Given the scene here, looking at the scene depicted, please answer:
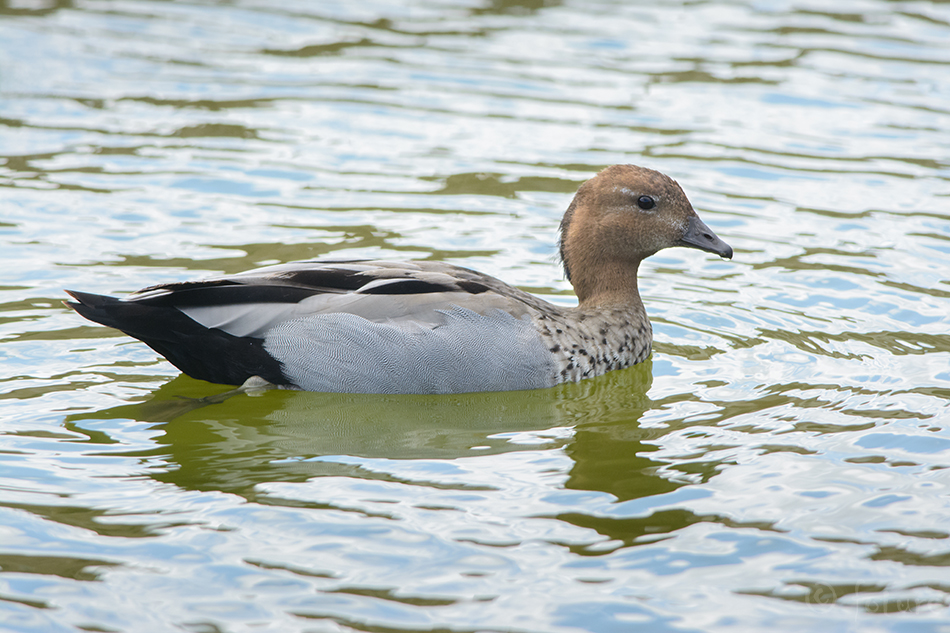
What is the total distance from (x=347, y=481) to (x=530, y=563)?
1223 mm

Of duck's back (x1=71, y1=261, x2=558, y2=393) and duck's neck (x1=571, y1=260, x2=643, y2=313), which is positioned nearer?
duck's back (x1=71, y1=261, x2=558, y2=393)

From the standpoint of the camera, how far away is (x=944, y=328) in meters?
7.94

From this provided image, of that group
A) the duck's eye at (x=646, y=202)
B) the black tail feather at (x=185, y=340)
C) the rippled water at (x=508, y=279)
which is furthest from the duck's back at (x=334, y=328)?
the duck's eye at (x=646, y=202)

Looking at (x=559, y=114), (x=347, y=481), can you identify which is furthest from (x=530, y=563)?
(x=559, y=114)

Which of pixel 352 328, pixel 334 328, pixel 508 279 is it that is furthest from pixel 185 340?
pixel 508 279

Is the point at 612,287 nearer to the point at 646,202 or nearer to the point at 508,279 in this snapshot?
the point at 646,202

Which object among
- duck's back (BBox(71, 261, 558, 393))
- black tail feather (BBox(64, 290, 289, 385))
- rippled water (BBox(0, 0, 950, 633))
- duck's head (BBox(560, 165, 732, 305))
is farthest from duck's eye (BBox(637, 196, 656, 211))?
black tail feather (BBox(64, 290, 289, 385))

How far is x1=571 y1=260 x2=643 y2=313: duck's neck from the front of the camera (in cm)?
782

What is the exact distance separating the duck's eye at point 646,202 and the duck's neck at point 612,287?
0.44m

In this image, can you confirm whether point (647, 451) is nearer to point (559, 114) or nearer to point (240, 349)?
point (240, 349)

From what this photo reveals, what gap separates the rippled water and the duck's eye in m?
1.04

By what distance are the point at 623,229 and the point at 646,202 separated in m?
0.24

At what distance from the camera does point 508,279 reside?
891cm

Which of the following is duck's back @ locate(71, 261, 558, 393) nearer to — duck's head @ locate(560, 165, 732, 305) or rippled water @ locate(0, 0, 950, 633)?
rippled water @ locate(0, 0, 950, 633)
